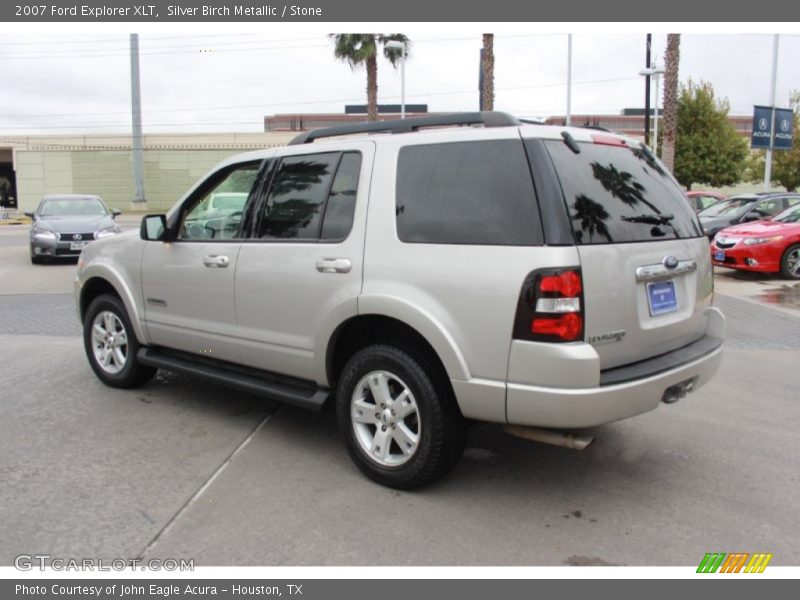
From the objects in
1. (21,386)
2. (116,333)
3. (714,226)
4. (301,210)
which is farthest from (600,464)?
(714,226)

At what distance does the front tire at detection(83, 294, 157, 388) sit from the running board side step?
9.8 inches

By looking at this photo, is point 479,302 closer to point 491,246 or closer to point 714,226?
point 491,246

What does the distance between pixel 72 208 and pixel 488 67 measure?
41.5ft

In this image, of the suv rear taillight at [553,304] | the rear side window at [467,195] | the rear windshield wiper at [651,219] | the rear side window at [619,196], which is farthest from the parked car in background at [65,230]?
the suv rear taillight at [553,304]

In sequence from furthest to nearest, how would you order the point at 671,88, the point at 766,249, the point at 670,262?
1. the point at 671,88
2. the point at 766,249
3. the point at 670,262

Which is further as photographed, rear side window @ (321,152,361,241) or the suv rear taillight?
rear side window @ (321,152,361,241)

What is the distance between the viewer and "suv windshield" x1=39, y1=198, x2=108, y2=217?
52.9 ft

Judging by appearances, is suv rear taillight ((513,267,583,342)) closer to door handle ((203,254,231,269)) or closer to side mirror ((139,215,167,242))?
door handle ((203,254,231,269))

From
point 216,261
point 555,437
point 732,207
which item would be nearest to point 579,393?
point 555,437

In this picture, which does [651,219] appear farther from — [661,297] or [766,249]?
[766,249]

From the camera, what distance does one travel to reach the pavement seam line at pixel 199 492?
327cm

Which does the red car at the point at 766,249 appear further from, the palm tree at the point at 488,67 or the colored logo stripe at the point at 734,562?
the colored logo stripe at the point at 734,562

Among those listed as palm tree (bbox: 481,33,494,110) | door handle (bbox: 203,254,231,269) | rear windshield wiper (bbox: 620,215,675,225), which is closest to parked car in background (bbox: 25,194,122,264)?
door handle (bbox: 203,254,231,269)

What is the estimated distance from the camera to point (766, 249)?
1259 cm
